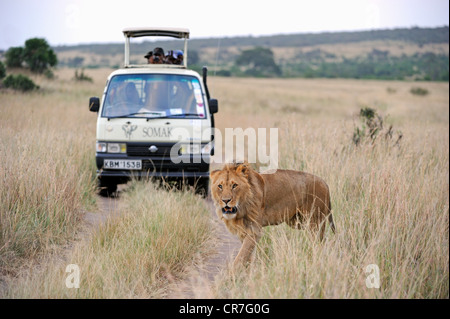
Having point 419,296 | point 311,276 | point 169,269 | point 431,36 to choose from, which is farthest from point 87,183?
point 431,36

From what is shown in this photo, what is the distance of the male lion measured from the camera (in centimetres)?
436

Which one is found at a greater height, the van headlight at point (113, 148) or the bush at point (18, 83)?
the bush at point (18, 83)

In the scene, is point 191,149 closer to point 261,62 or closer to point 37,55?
point 37,55

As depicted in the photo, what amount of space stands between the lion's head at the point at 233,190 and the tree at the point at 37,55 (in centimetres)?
2394

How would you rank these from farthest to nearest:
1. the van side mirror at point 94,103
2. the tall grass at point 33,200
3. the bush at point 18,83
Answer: the bush at point 18,83, the van side mirror at point 94,103, the tall grass at point 33,200

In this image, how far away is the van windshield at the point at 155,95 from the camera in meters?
7.57

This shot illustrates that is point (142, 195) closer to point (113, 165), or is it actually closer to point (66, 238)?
point (113, 165)

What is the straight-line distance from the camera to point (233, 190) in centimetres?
434

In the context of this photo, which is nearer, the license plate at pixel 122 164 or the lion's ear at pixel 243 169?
the lion's ear at pixel 243 169

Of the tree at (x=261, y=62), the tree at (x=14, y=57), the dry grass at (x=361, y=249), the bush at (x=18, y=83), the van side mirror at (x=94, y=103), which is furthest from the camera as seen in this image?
the tree at (x=261, y=62)

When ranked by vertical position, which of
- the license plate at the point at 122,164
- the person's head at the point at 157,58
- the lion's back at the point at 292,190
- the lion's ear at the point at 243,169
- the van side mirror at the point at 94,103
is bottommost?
the license plate at the point at 122,164

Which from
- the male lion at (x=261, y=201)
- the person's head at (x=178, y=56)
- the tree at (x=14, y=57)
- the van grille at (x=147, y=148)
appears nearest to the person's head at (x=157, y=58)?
the person's head at (x=178, y=56)

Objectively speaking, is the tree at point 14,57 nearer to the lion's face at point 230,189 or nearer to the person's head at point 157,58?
the person's head at point 157,58

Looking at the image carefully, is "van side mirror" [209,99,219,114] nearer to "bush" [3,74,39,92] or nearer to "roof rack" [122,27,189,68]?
"roof rack" [122,27,189,68]
